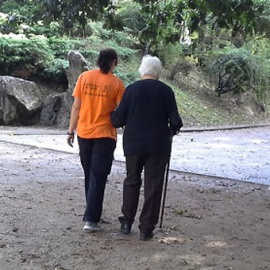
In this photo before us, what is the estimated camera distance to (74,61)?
20.7m

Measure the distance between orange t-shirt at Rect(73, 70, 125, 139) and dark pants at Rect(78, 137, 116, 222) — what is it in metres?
0.08

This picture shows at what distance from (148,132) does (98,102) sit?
0.62 m

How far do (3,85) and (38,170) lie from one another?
11125 mm

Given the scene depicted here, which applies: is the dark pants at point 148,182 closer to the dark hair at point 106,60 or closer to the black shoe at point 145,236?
the black shoe at point 145,236

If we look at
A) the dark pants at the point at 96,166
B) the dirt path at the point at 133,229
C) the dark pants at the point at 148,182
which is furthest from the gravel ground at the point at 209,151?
the dark pants at the point at 96,166

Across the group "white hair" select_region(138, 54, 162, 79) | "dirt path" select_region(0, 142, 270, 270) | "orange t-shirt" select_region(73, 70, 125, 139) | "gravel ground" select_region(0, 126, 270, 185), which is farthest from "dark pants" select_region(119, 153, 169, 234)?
"gravel ground" select_region(0, 126, 270, 185)

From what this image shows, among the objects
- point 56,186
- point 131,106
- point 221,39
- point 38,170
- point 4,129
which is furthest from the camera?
point 221,39

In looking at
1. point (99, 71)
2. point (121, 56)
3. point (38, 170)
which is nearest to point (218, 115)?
point (121, 56)

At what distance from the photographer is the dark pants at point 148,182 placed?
5055mm

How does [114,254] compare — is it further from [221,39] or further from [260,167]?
[221,39]

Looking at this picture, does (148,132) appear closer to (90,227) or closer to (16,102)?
(90,227)

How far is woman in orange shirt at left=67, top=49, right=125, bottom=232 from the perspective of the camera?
5199 millimetres

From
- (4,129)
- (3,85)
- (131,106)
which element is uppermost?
(131,106)

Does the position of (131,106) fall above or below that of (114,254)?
above
